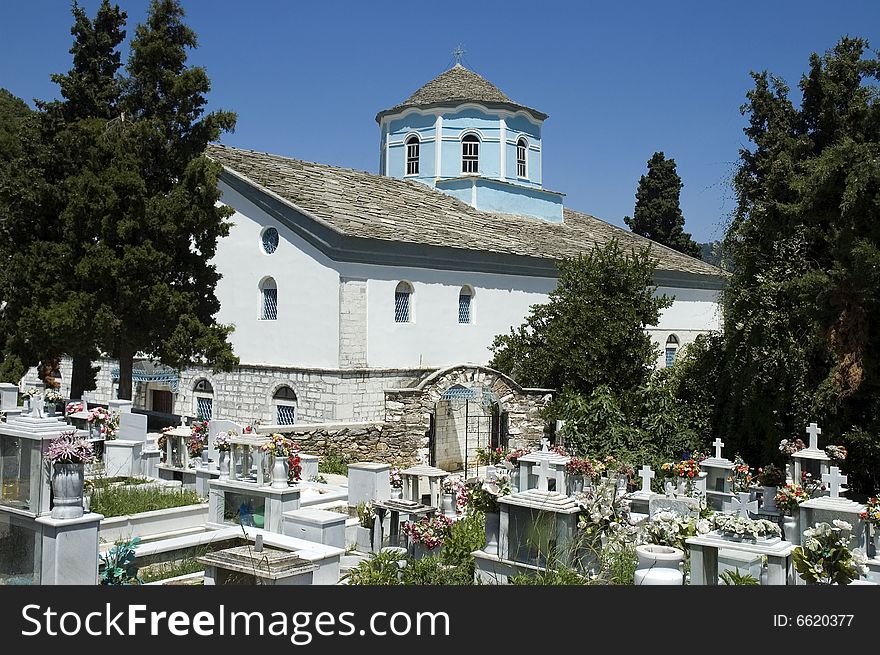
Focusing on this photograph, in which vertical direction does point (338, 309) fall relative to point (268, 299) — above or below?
below

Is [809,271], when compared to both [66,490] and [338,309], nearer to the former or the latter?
[338,309]

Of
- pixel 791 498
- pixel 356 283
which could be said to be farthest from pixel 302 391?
pixel 791 498

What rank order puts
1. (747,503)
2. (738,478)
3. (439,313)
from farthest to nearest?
1. (439,313)
2. (738,478)
3. (747,503)

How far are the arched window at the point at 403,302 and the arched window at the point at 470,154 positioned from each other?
8841mm

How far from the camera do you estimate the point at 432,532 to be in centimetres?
1054

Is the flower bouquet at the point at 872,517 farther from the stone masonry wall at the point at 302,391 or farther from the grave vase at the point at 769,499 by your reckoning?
the stone masonry wall at the point at 302,391

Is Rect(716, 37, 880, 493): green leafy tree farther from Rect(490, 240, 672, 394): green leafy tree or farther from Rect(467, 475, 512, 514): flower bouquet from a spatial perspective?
Rect(467, 475, 512, 514): flower bouquet

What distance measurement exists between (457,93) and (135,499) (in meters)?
21.5

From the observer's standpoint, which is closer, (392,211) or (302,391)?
(302,391)

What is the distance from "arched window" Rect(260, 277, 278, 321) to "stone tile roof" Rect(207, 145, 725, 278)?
8.03ft

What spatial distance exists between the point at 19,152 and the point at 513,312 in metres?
14.6

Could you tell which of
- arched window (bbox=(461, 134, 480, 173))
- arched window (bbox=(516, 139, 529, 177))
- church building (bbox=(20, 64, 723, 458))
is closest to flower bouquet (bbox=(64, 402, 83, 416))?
church building (bbox=(20, 64, 723, 458))

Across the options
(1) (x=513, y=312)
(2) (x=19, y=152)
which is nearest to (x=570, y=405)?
(1) (x=513, y=312)

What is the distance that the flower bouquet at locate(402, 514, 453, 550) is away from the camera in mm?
10477
